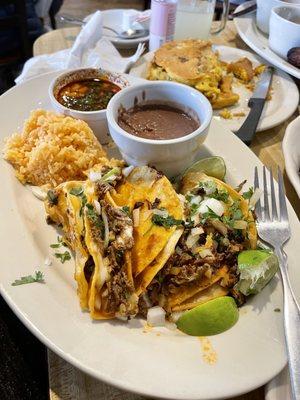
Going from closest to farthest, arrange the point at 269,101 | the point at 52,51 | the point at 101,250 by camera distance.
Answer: the point at 101,250
the point at 269,101
the point at 52,51

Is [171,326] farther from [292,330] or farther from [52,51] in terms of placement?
[52,51]

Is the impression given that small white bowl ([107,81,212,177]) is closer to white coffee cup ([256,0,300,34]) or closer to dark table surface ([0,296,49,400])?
dark table surface ([0,296,49,400])

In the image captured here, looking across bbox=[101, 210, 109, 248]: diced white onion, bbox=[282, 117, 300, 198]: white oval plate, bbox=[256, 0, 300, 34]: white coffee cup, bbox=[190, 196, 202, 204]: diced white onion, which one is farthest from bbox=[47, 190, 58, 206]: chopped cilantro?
bbox=[256, 0, 300, 34]: white coffee cup

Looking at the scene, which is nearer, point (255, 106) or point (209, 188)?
point (209, 188)

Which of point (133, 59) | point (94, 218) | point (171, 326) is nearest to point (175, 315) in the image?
point (171, 326)

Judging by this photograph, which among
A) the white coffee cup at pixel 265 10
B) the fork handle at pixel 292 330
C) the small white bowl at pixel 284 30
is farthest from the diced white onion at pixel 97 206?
the white coffee cup at pixel 265 10

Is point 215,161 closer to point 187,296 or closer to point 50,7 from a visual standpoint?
point 187,296
